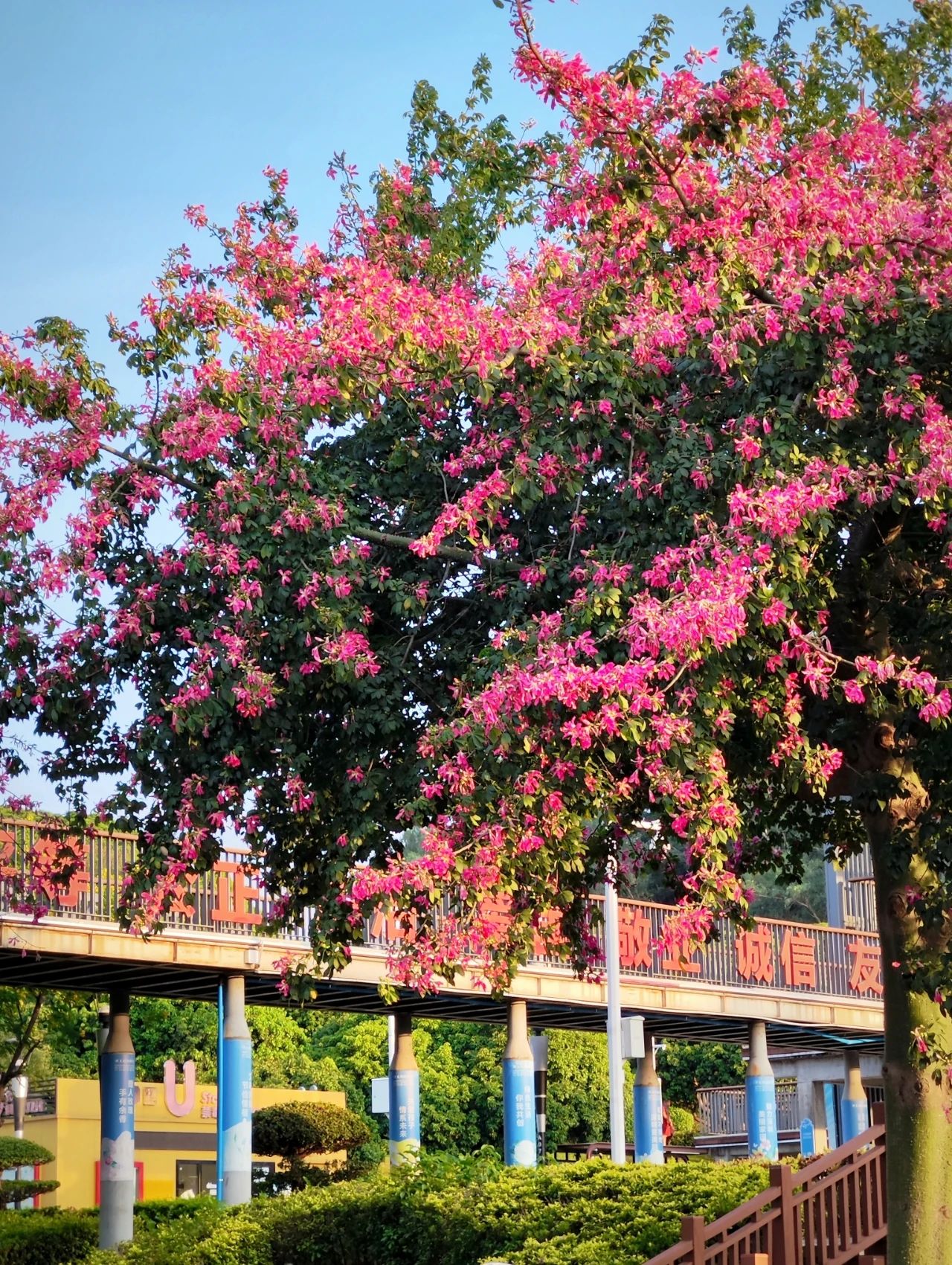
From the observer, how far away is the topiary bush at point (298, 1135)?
29.7 m

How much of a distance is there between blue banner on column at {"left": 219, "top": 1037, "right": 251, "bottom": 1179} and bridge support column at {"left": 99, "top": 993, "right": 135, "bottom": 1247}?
1229 millimetres

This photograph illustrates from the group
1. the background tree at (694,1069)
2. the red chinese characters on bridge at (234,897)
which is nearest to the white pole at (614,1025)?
the red chinese characters on bridge at (234,897)

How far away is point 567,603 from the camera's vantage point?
9180mm

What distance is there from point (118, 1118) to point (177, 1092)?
38.9 ft

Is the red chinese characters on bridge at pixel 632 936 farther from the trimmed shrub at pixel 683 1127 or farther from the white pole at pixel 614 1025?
the trimmed shrub at pixel 683 1127

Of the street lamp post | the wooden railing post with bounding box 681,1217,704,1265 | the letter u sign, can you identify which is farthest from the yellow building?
the wooden railing post with bounding box 681,1217,704,1265

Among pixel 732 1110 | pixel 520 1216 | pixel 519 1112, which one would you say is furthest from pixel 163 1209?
pixel 732 1110

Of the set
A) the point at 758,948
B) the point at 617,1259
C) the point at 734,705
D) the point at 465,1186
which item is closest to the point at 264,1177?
the point at 758,948

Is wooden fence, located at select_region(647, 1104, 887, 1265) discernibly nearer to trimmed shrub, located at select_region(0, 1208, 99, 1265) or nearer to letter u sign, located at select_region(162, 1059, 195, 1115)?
trimmed shrub, located at select_region(0, 1208, 99, 1265)

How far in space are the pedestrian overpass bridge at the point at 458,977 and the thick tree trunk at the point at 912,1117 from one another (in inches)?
170

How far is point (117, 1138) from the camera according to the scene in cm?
2038

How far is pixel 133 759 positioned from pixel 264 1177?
22201mm

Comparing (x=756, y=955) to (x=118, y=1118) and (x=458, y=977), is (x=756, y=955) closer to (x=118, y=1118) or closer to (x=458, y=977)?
(x=458, y=977)

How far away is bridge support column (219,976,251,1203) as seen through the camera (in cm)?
2011
